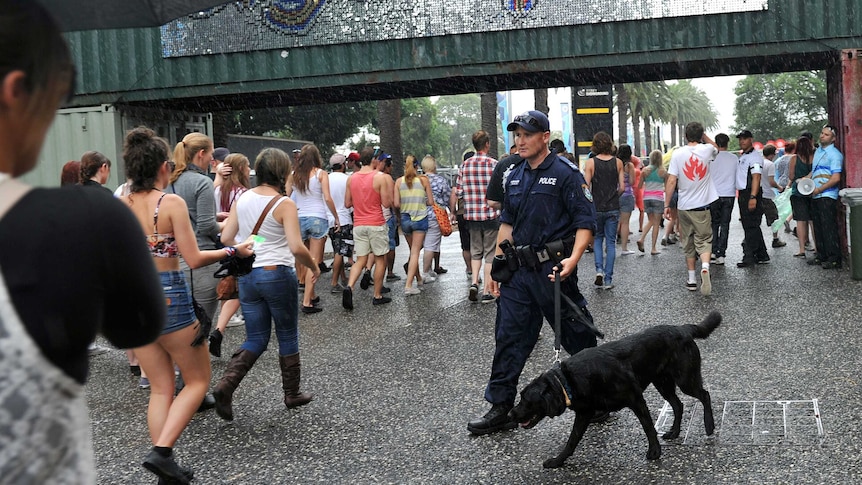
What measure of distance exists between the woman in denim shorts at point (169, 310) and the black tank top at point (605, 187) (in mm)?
7697

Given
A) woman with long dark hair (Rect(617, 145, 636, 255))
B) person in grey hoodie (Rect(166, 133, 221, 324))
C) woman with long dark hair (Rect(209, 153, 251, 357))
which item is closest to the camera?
person in grey hoodie (Rect(166, 133, 221, 324))

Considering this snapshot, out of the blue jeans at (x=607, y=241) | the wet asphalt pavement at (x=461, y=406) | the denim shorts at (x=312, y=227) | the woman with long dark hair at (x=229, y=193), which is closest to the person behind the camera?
the wet asphalt pavement at (x=461, y=406)

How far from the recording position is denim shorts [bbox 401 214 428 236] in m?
11.9

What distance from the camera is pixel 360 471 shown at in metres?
4.86

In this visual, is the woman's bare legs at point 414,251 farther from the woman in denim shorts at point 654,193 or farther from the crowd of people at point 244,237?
the woman in denim shorts at point 654,193

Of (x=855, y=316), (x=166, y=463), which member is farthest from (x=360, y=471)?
(x=855, y=316)

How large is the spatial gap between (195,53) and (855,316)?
10.4 meters

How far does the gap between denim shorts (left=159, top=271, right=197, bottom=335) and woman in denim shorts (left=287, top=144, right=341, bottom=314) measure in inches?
231

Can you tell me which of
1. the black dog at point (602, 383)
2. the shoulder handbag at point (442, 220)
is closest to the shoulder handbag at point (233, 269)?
the black dog at point (602, 383)

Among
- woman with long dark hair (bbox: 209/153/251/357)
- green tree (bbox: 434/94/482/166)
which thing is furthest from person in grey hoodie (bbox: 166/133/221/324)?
green tree (bbox: 434/94/482/166)

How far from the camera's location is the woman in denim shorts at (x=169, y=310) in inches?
181

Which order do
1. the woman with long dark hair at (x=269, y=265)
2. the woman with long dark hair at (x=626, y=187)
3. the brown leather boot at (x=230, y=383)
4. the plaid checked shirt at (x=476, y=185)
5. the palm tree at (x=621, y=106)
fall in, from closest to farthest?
the brown leather boot at (x=230, y=383), the woman with long dark hair at (x=269, y=265), the plaid checked shirt at (x=476, y=185), the woman with long dark hair at (x=626, y=187), the palm tree at (x=621, y=106)

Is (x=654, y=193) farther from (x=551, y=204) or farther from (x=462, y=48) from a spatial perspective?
(x=551, y=204)

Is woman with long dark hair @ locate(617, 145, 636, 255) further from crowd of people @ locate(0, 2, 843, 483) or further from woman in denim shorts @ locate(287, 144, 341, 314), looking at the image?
woman in denim shorts @ locate(287, 144, 341, 314)
